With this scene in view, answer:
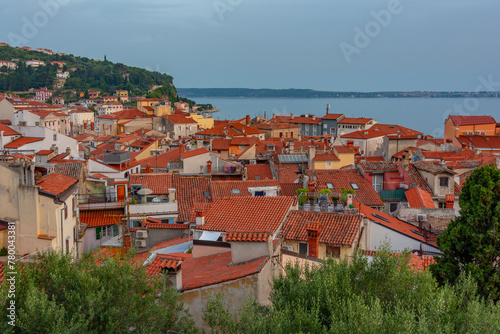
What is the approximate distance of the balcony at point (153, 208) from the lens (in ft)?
68.1

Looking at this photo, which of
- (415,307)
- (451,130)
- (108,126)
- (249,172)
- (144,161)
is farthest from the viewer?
(108,126)

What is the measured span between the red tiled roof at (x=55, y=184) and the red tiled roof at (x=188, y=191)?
685 cm

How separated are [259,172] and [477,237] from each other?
80.1ft

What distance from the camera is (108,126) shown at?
8481 centimetres

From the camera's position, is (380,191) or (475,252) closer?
(475,252)

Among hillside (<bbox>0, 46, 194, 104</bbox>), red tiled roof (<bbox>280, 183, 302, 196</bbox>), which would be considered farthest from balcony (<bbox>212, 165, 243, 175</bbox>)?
hillside (<bbox>0, 46, 194, 104</bbox>)

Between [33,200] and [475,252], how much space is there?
10.4 meters

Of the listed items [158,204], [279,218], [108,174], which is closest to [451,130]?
[108,174]

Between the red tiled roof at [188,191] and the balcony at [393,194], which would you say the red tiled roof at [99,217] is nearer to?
the red tiled roof at [188,191]

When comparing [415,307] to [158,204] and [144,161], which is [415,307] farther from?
[144,161]

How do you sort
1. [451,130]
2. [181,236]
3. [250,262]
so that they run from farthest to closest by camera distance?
[451,130] < [181,236] < [250,262]

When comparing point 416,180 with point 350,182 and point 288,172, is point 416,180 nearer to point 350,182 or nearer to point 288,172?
point 350,182

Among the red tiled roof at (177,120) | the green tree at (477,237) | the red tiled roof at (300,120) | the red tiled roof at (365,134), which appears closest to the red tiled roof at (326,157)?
the green tree at (477,237)

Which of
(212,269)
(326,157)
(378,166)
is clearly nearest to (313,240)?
(212,269)
